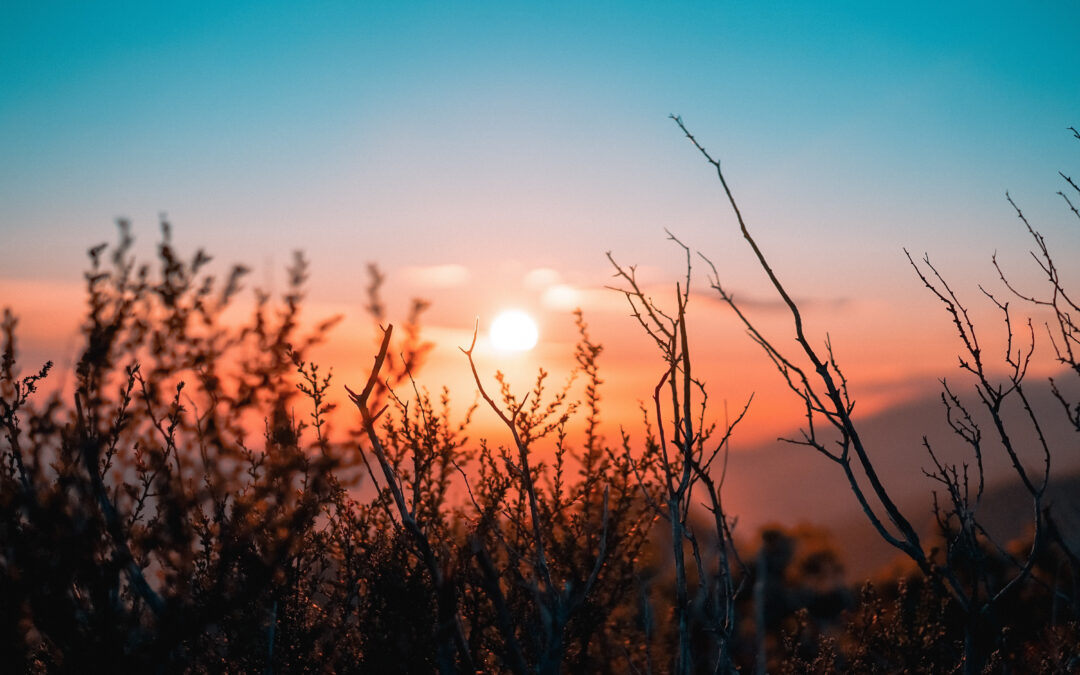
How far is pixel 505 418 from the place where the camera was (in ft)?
12.3

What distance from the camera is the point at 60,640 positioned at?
3988 millimetres

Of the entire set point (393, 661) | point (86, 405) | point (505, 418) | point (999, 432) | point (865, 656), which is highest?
point (86, 405)

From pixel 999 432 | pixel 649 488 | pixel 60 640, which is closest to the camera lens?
pixel 999 432

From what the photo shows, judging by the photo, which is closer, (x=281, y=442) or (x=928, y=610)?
(x=281, y=442)

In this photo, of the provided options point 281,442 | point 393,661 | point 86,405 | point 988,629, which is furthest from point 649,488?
point 86,405

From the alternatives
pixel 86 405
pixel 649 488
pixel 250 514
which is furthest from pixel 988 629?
pixel 86 405

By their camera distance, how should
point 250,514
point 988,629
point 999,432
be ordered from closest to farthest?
point 988,629
point 999,432
point 250,514

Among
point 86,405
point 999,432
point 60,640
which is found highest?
point 86,405

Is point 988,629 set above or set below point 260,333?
below

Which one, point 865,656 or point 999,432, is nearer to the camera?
point 999,432

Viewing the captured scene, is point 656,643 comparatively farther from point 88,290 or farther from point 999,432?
point 88,290

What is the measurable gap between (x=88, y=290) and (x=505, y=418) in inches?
111

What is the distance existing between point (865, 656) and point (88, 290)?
8.25 m

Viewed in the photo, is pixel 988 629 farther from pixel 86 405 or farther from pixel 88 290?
pixel 88 290
